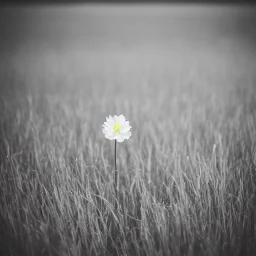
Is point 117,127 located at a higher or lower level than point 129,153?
higher

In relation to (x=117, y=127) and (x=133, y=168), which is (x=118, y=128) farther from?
(x=133, y=168)

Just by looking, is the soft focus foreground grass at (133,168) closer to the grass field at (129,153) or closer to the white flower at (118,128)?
the grass field at (129,153)

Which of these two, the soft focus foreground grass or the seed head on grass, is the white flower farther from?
the soft focus foreground grass

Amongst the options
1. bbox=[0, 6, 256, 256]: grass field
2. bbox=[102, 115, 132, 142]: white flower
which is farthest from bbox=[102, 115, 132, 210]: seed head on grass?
bbox=[0, 6, 256, 256]: grass field

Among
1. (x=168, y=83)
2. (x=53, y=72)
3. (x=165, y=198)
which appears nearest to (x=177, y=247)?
(x=165, y=198)

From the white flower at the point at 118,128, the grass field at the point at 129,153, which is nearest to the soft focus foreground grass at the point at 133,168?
the grass field at the point at 129,153

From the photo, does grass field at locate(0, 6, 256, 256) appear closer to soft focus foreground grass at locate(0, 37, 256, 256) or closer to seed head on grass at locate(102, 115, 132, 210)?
soft focus foreground grass at locate(0, 37, 256, 256)

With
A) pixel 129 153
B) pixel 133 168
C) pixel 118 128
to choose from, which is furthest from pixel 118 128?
pixel 129 153
